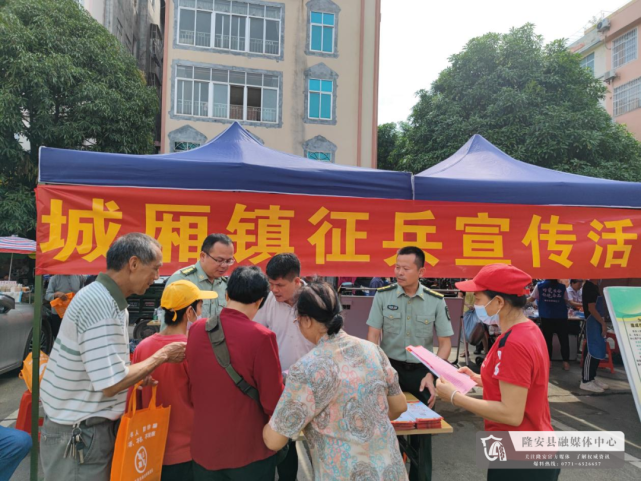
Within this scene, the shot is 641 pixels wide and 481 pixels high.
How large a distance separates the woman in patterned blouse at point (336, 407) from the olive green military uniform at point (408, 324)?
1653 millimetres

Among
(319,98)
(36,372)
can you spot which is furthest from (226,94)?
(36,372)

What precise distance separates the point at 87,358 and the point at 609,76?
26.5m

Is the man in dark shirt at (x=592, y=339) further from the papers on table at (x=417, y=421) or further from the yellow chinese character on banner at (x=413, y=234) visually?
the papers on table at (x=417, y=421)

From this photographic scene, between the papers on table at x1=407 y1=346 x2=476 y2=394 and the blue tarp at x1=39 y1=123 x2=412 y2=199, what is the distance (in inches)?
57.7

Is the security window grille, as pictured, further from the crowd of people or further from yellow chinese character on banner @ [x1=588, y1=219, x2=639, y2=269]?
the crowd of people

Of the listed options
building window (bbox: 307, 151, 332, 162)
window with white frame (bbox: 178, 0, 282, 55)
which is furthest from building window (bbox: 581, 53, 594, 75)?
window with white frame (bbox: 178, 0, 282, 55)

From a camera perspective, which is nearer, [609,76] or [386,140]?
[609,76]

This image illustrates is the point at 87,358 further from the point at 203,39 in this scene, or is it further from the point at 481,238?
the point at 203,39

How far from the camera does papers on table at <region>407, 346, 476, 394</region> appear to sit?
210 cm

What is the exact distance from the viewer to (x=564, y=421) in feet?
15.6

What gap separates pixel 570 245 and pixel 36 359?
14.0ft

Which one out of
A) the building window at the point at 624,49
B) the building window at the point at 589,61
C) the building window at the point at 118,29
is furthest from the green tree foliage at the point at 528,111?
the building window at the point at 118,29

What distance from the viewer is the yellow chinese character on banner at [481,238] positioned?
3.62 meters

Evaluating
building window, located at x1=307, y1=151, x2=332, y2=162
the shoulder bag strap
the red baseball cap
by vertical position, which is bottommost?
the shoulder bag strap
